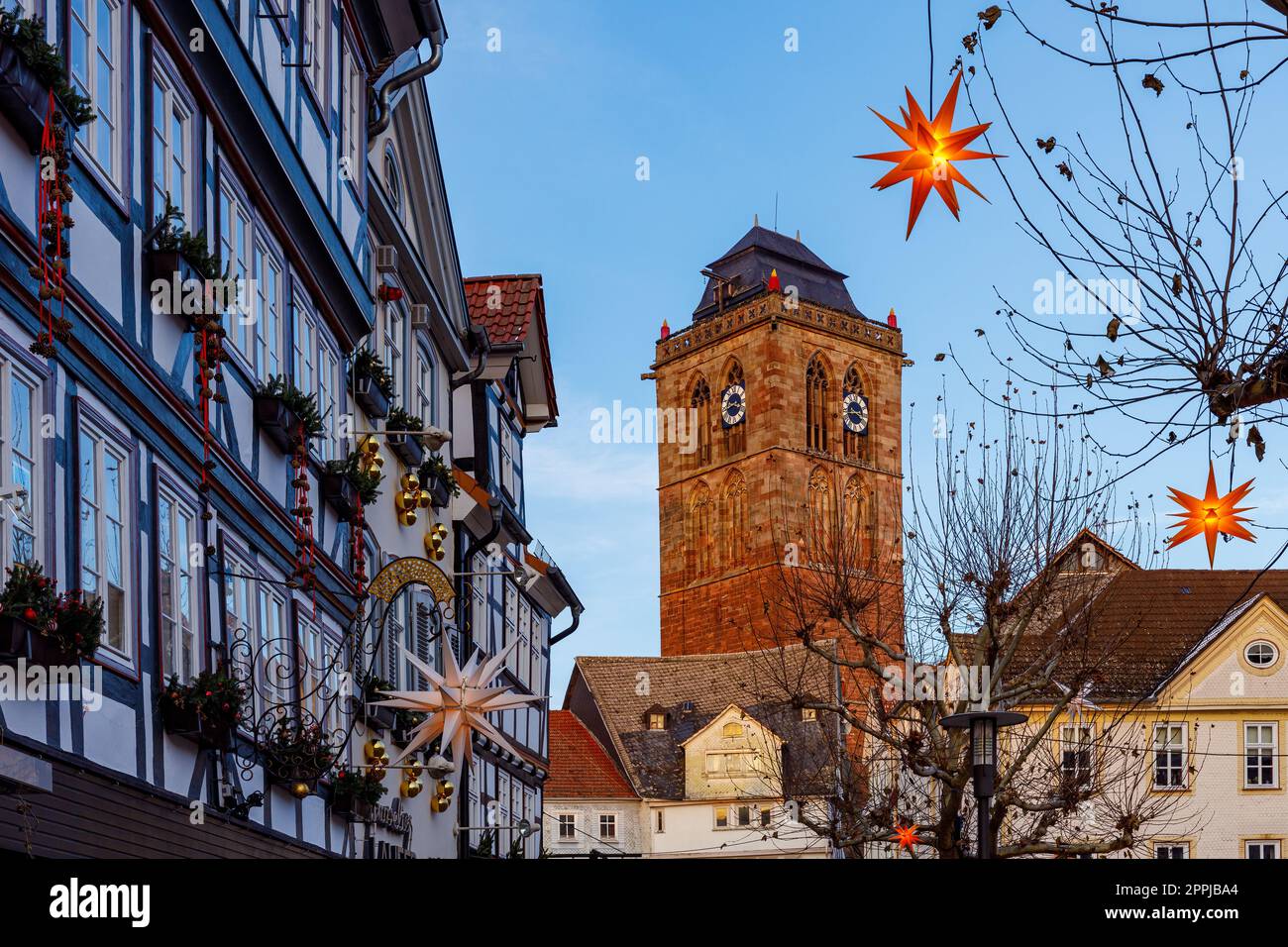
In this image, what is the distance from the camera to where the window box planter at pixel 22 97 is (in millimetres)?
9766

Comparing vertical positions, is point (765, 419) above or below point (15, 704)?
above

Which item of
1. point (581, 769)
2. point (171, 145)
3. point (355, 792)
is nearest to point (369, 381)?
Answer: point (355, 792)

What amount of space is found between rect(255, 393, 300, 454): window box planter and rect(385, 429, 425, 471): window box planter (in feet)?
18.0

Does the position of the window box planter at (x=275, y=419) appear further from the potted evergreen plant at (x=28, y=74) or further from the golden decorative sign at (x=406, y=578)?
the potted evergreen plant at (x=28, y=74)

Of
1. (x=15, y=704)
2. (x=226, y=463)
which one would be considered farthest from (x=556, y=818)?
(x=15, y=704)

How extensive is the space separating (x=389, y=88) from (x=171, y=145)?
856 cm

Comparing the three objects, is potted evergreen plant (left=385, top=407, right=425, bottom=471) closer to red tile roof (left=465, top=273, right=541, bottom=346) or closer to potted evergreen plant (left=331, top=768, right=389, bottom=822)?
potted evergreen plant (left=331, top=768, right=389, bottom=822)

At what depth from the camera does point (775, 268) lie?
116 metres

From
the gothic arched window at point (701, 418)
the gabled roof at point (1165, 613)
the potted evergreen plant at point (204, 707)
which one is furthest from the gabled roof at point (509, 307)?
the gothic arched window at point (701, 418)

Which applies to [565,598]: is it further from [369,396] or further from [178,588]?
[178,588]
